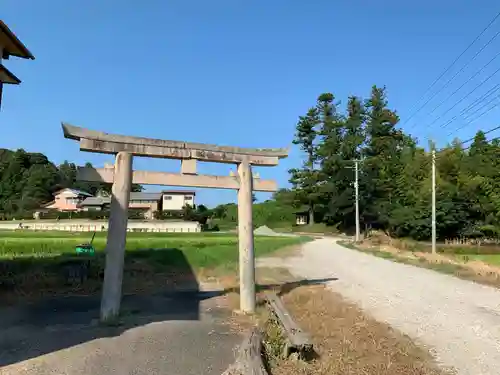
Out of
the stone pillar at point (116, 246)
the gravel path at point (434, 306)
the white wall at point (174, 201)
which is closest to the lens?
the gravel path at point (434, 306)

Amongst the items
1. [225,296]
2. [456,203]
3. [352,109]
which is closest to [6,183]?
[352,109]

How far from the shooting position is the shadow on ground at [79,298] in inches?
252

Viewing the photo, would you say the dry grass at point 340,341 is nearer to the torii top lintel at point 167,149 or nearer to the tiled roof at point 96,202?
the torii top lintel at point 167,149

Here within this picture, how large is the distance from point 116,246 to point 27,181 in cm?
7108

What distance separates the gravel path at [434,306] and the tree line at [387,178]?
25854mm

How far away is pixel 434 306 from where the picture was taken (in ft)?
31.5

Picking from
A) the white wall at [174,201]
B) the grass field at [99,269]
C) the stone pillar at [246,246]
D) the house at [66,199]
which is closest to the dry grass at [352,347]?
the stone pillar at [246,246]

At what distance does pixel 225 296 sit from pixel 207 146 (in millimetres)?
3740

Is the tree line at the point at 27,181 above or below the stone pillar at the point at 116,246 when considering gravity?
above

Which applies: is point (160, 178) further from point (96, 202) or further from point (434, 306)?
point (96, 202)

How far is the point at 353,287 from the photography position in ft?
40.6

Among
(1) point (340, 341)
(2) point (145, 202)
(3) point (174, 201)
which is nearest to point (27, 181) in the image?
(2) point (145, 202)

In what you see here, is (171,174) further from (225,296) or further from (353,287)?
(353,287)

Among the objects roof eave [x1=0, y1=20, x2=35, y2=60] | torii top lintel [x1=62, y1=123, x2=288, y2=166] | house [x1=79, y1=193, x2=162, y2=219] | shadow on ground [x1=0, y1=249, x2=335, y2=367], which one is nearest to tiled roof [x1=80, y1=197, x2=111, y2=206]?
house [x1=79, y1=193, x2=162, y2=219]
